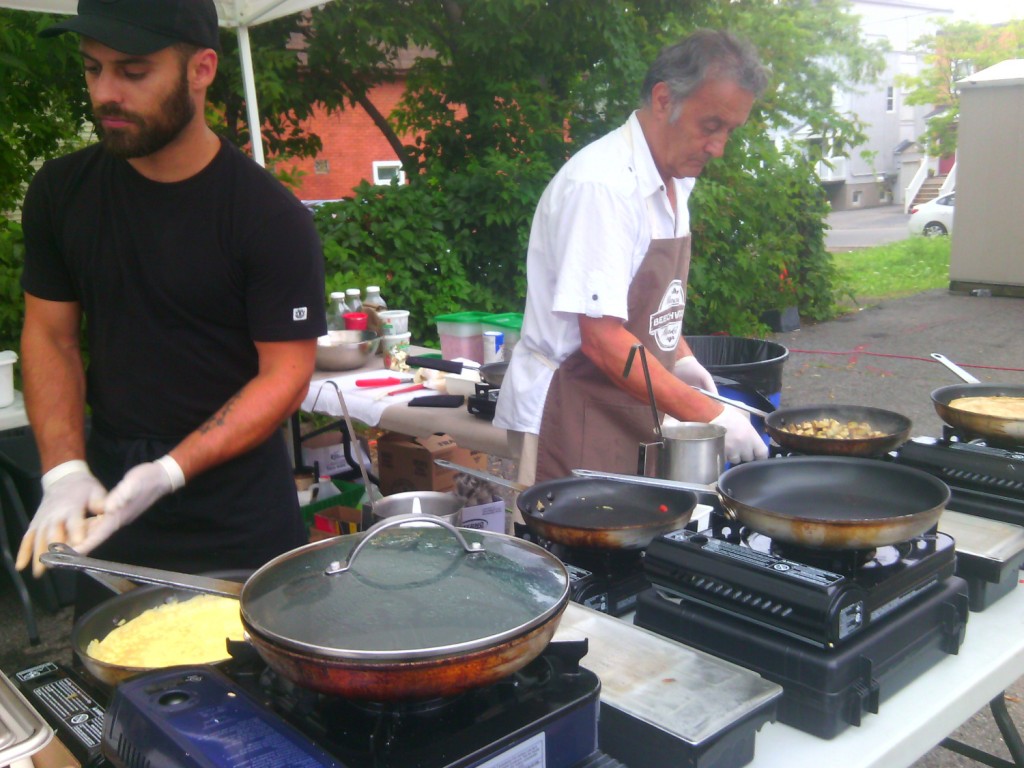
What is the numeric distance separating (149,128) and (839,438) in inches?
61.7

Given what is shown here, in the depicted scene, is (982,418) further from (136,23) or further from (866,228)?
(866,228)

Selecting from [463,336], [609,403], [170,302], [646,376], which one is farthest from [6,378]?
[646,376]

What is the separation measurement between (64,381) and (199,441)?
453mm

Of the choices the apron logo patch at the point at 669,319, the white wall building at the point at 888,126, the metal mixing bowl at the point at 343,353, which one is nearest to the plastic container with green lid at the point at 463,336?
the metal mixing bowl at the point at 343,353

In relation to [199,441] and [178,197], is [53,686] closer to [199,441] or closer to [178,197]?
[199,441]

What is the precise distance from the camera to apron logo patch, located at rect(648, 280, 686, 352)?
257 centimetres

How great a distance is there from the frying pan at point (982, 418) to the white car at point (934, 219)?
19.6 metres

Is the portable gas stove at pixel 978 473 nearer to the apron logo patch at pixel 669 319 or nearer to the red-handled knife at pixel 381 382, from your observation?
the apron logo patch at pixel 669 319

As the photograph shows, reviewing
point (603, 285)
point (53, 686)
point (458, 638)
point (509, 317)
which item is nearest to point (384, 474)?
point (509, 317)

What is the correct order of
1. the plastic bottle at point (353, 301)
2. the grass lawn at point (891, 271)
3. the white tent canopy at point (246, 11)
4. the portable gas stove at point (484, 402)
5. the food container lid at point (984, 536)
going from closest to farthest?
the food container lid at point (984, 536) → the portable gas stove at point (484, 402) → the white tent canopy at point (246, 11) → the plastic bottle at point (353, 301) → the grass lawn at point (891, 271)

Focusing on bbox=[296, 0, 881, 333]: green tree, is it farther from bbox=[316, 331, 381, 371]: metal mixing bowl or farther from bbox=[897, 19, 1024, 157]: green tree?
bbox=[897, 19, 1024, 157]: green tree

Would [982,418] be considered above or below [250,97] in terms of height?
below

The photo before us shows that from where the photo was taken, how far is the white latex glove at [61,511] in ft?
5.02

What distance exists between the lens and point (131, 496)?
5.49ft
